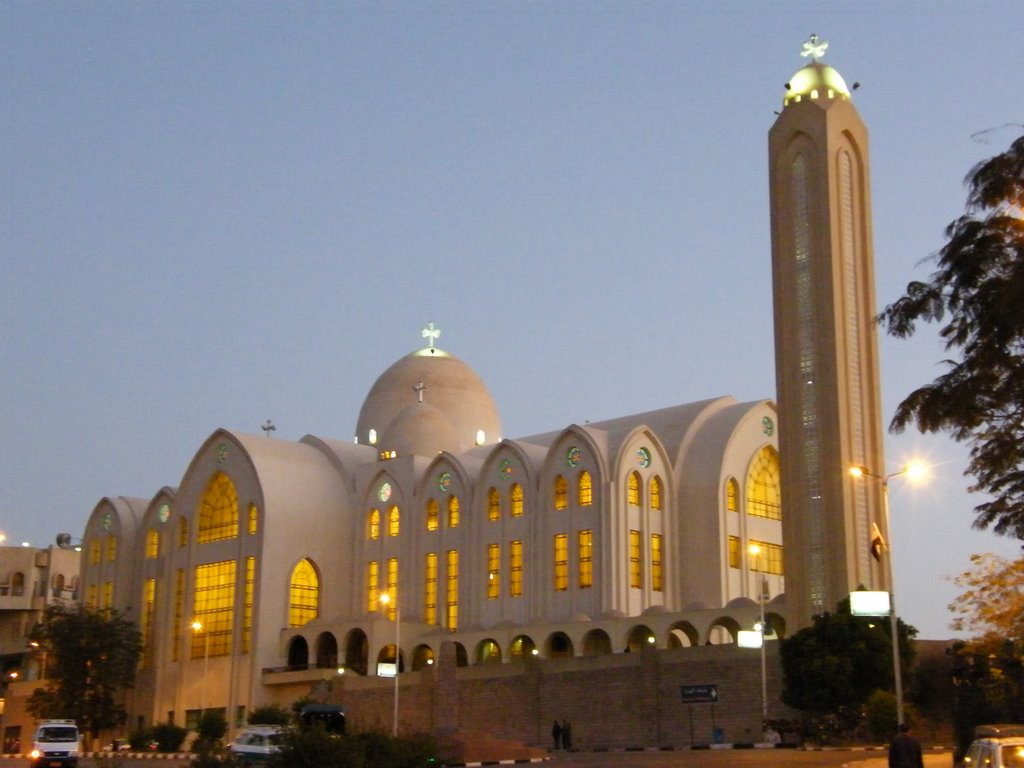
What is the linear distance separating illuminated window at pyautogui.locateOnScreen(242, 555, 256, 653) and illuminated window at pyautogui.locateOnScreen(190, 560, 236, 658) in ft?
2.88

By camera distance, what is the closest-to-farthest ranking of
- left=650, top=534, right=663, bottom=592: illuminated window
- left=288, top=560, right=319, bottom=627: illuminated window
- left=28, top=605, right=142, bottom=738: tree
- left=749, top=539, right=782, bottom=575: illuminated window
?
left=650, top=534, right=663, bottom=592: illuminated window, left=749, top=539, right=782, bottom=575: illuminated window, left=28, top=605, right=142, bottom=738: tree, left=288, top=560, right=319, bottom=627: illuminated window

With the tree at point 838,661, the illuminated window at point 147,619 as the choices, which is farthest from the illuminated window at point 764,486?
the illuminated window at point 147,619

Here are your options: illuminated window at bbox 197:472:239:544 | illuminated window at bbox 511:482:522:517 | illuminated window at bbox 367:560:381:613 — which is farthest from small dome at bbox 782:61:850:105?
illuminated window at bbox 197:472:239:544

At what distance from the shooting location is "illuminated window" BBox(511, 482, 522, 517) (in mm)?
55469

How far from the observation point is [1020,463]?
2103 centimetres

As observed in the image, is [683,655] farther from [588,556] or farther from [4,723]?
[4,723]

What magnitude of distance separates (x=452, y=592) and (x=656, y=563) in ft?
28.2

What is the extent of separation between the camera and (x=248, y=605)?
5903 cm

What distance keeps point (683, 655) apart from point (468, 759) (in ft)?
34.7

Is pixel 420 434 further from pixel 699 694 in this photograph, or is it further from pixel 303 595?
pixel 699 694

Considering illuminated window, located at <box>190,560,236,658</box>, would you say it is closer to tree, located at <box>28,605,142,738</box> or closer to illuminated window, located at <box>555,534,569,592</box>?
tree, located at <box>28,605,142,738</box>

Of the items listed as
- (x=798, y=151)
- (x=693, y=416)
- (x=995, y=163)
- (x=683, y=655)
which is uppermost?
(x=798, y=151)

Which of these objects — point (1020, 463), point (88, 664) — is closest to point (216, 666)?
point (88, 664)

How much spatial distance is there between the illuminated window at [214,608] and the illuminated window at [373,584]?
18.7 feet
